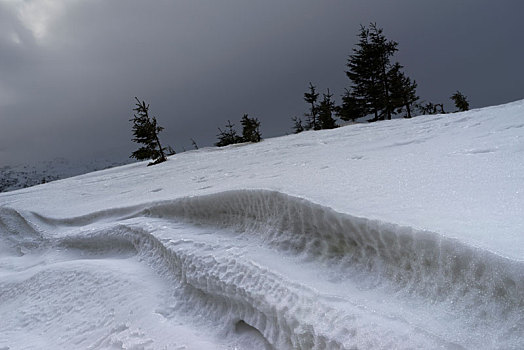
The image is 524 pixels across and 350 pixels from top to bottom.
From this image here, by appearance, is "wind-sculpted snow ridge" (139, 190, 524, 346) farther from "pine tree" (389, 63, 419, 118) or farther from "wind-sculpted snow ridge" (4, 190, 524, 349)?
"pine tree" (389, 63, 419, 118)

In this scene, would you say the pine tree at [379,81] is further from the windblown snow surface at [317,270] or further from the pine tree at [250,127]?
the windblown snow surface at [317,270]

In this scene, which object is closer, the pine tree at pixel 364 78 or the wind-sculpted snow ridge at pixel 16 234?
the wind-sculpted snow ridge at pixel 16 234

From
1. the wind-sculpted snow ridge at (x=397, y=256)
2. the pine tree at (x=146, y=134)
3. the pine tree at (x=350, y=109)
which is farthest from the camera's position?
the pine tree at (x=350, y=109)

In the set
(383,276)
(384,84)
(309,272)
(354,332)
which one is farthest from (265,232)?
(384,84)

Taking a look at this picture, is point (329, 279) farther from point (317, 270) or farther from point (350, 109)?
point (350, 109)

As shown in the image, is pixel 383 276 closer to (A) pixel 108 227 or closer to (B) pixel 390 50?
(A) pixel 108 227

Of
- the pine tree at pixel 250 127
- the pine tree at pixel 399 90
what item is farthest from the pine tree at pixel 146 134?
the pine tree at pixel 399 90

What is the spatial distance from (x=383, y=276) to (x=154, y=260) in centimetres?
192

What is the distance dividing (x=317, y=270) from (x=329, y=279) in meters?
0.12

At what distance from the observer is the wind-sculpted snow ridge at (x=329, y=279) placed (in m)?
1.05

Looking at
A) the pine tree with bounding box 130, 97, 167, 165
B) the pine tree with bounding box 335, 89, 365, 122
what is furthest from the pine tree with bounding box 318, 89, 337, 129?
the pine tree with bounding box 130, 97, 167, 165

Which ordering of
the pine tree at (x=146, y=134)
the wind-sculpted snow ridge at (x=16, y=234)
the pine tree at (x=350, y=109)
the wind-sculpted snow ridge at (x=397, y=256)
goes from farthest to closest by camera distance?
the pine tree at (x=350, y=109) → the pine tree at (x=146, y=134) → the wind-sculpted snow ridge at (x=16, y=234) → the wind-sculpted snow ridge at (x=397, y=256)

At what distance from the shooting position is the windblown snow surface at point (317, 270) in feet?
3.67

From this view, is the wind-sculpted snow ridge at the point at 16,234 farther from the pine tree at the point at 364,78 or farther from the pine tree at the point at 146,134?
the pine tree at the point at 364,78
